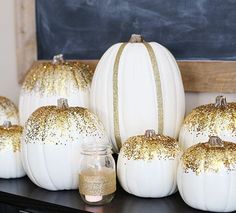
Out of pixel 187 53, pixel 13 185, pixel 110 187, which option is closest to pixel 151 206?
pixel 110 187

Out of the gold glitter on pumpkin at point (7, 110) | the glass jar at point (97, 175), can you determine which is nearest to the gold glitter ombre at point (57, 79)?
the gold glitter on pumpkin at point (7, 110)

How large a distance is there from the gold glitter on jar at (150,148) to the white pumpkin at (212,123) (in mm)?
60

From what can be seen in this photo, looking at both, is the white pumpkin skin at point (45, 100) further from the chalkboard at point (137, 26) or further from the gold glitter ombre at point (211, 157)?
the gold glitter ombre at point (211, 157)

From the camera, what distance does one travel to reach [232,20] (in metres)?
1.15

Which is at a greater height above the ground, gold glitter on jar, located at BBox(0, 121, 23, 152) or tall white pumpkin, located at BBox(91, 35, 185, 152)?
tall white pumpkin, located at BBox(91, 35, 185, 152)

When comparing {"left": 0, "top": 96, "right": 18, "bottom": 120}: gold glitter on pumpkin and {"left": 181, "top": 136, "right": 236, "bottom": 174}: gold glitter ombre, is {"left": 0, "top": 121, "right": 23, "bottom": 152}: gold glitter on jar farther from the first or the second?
{"left": 181, "top": 136, "right": 236, "bottom": 174}: gold glitter ombre

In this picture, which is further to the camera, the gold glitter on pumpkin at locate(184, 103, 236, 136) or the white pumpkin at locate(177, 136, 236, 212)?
Answer: the gold glitter on pumpkin at locate(184, 103, 236, 136)

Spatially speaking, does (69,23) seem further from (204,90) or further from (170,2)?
(204,90)

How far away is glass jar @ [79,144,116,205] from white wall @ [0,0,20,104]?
0.74 meters

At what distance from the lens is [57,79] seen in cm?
120

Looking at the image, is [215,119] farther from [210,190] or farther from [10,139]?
[10,139]

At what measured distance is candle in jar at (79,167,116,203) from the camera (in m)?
0.94

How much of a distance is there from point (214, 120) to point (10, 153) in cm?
50

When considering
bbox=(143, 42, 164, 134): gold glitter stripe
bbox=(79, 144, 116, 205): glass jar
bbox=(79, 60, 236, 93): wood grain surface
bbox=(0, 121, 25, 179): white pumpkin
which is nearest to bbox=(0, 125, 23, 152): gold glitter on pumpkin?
bbox=(0, 121, 25, 179): white pumpkin
